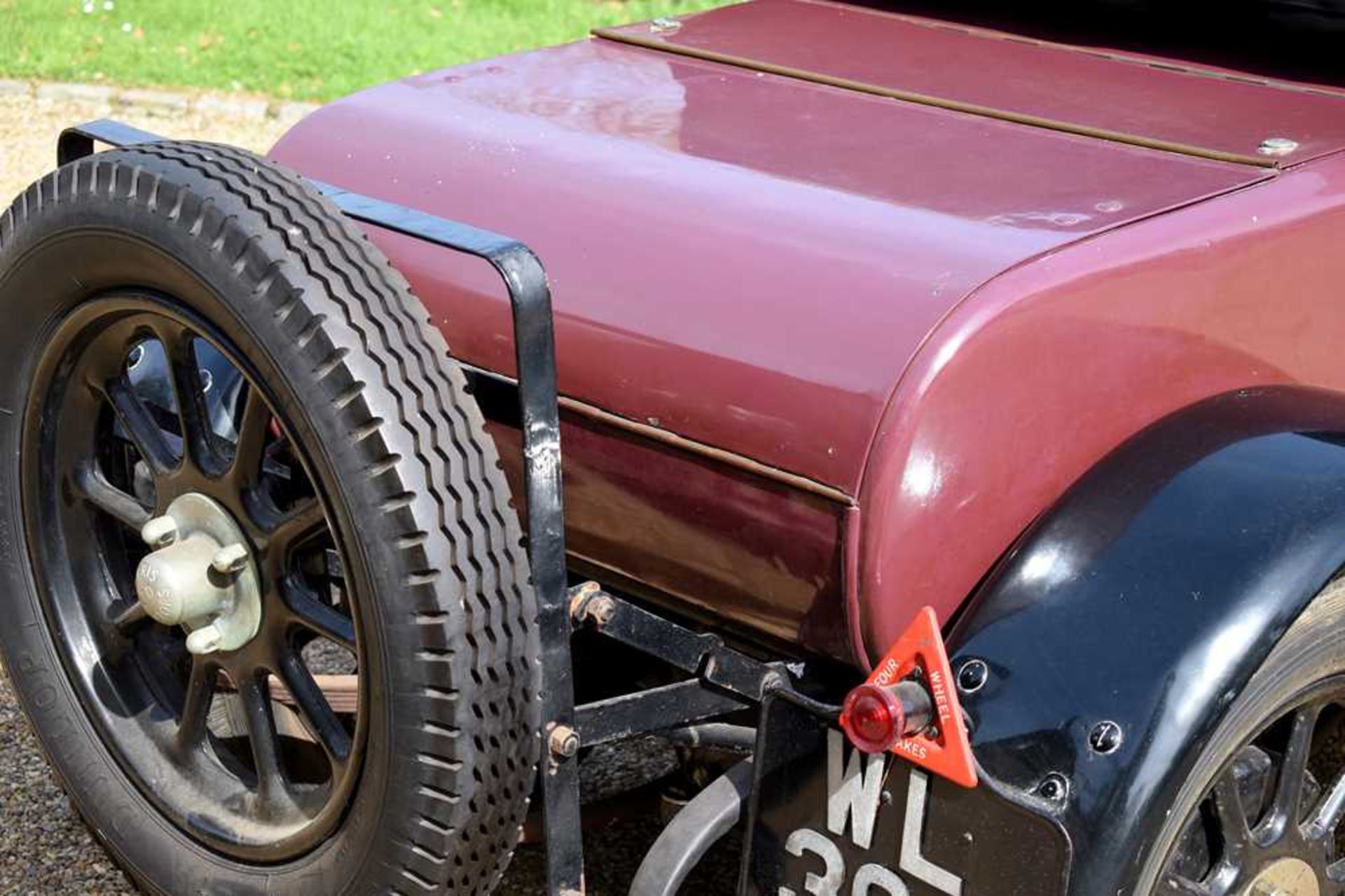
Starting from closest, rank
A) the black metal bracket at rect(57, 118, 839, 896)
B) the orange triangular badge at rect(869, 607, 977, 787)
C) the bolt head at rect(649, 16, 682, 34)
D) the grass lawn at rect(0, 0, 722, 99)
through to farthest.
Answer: the orange triangular badge at rect(869, 607, 977, 787), the black metal bracket at rect(57, 118, 839, 896), the bolt head at rect(649, 16, 682, 34), the grass lawn at rect(0, 0, 722, 99)

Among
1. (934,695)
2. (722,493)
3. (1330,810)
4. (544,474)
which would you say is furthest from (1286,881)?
(544,474)

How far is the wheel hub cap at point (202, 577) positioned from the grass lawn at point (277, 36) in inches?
202

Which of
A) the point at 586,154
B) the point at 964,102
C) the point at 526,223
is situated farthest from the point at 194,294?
the point at 964,102

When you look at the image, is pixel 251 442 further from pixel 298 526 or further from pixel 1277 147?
pixel 1277 147

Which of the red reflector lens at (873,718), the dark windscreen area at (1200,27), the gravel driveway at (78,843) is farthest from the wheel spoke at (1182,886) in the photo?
the dark windscreen area at (1200,27)

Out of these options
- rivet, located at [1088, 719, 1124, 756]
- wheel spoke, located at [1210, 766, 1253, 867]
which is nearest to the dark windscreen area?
wheel spoke, located at [1210, 766, 1253, 867]

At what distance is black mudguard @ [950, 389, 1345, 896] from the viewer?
6.06ft

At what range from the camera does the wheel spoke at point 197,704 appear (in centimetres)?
231

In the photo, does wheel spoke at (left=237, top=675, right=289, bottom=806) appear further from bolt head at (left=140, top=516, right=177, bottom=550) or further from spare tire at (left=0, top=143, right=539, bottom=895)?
bolt head at (left=140, top=516, right=177, bottom=550)

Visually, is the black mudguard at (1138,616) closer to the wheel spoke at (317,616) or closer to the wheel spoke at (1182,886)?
the wheel spoke at (1182,886)

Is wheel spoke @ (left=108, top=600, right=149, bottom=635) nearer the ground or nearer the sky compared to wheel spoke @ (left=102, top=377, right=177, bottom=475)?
nearer the ground

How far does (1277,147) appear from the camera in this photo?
233 cm

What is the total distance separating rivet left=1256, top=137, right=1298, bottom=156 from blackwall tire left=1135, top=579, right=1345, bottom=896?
60 cm

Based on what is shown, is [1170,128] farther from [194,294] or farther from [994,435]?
[194,294]
